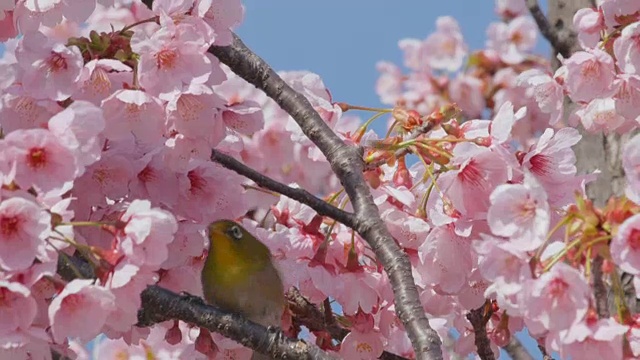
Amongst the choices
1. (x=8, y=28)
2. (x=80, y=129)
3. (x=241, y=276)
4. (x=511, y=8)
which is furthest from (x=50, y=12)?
(x=511, y=8)

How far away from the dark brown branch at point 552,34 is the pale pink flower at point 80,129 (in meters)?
3.05

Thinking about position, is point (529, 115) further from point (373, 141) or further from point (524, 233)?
point (524, 233)

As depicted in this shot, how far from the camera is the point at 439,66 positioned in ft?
27.7

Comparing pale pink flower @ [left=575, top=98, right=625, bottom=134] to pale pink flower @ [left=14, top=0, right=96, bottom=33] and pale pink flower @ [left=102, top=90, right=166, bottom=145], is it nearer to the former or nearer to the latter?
pale pink flower @ [left=102, top=90, right=166, bottom=145]

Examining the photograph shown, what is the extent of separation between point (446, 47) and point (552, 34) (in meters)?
3.39

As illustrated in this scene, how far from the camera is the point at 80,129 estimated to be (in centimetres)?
242

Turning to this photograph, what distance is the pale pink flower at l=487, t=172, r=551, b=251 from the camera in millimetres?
2260

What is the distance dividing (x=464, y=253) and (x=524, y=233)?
2.51 feet

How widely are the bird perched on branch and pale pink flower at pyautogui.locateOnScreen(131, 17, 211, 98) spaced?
71cm

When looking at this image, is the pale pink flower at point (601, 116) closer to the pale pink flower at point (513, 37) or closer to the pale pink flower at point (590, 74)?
the pale pink flower at point (590, 74)

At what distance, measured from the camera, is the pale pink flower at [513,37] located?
8156mm

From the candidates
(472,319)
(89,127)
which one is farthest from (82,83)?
(472,319)

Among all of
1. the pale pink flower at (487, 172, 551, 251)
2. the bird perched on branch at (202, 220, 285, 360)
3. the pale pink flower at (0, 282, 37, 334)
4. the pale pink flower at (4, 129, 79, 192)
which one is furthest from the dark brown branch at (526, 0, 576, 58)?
the pale pink flower at (0, 282, 37, 334)

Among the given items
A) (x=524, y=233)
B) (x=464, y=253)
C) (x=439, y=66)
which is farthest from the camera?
(x=439, y=66)
